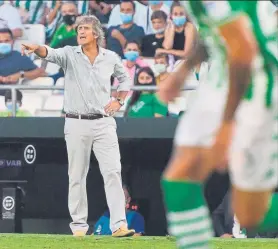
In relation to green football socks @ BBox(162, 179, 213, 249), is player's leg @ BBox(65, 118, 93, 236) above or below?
below

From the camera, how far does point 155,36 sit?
42.1ft

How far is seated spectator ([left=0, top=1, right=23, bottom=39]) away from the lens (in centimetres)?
1307

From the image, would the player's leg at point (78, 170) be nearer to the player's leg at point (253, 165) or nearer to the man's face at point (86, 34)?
the man's face at point (86, 34)

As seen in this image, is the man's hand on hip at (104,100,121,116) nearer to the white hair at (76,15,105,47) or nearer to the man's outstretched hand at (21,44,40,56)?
the white hair at (76,15,105,47)

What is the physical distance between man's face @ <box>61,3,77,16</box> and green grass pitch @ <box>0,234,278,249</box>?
14.5 ft

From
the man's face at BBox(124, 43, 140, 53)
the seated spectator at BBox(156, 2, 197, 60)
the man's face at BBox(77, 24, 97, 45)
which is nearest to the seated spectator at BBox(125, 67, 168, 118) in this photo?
the man's face at BBox(124, 43, 140, 53)

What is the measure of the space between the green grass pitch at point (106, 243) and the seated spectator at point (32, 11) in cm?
463

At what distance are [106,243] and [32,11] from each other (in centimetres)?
539

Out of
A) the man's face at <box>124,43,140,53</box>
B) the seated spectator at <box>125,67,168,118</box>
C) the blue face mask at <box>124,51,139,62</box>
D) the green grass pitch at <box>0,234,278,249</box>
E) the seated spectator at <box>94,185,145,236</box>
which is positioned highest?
the man's face at <box>124,43,140,53</box>

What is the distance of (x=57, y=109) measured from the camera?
12289 millimetres

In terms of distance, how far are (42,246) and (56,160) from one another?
323 cm

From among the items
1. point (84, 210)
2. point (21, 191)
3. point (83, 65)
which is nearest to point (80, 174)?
point (84, 210)

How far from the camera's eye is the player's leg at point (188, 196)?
4.71m

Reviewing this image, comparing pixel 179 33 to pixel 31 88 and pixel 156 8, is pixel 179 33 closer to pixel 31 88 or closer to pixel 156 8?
pixel 156 8
